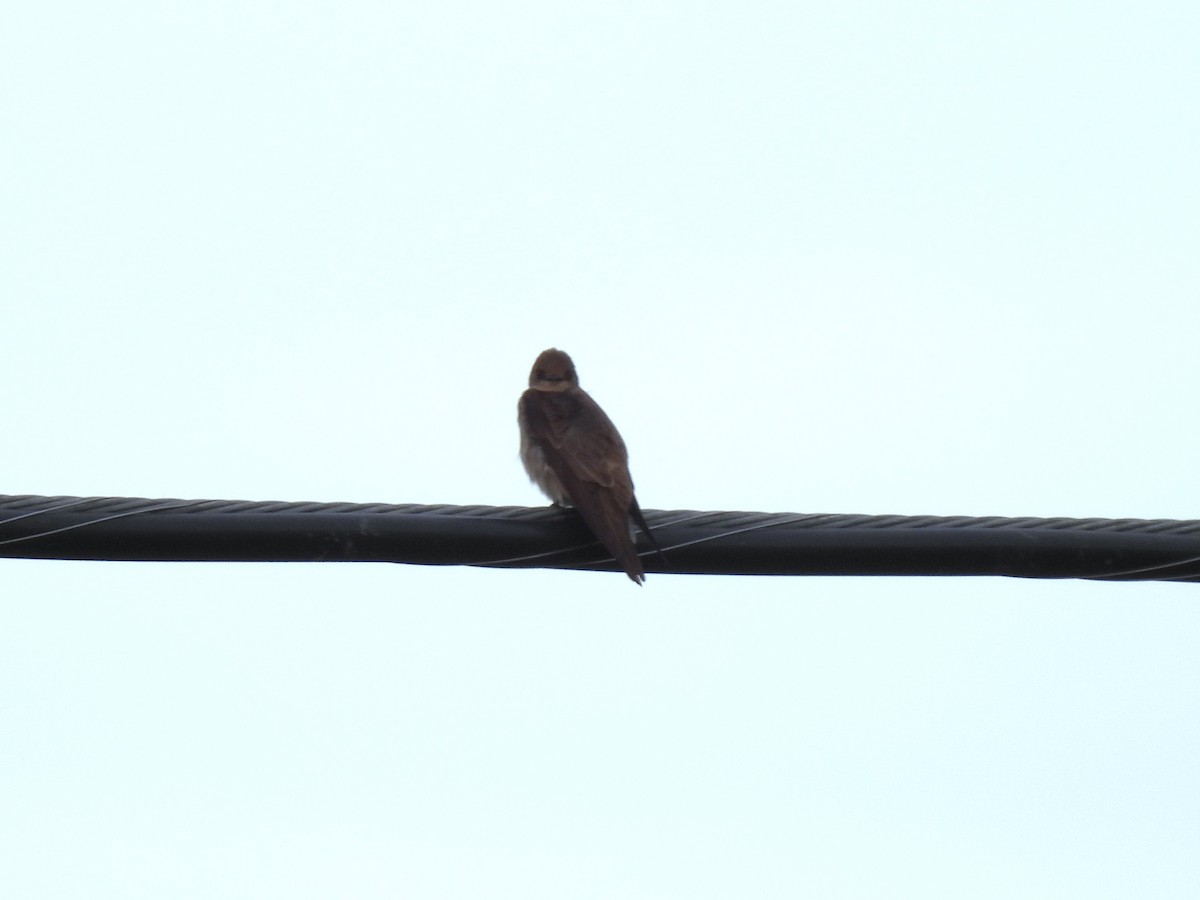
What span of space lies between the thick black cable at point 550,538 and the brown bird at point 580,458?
1.07 feet

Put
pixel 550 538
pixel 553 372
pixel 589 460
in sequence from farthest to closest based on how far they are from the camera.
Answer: pixel 553 372 → pixel 589 460 → pixel 550 538

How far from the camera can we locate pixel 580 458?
23.5 feet

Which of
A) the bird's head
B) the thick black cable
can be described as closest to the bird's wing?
the thick black cable

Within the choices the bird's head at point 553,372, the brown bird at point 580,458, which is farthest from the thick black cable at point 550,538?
the bird's head at point 553,372

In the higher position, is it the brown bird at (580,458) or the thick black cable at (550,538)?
the brown bird at (580,458)

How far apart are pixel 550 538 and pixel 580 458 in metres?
1.68

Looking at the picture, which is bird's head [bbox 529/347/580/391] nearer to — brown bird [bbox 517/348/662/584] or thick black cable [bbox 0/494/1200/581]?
brown bird [bbox 517/348/662/584]

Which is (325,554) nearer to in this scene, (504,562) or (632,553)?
(504,562)

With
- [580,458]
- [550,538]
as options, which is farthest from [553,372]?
[550,538]

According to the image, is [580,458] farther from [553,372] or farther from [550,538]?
[553,372]

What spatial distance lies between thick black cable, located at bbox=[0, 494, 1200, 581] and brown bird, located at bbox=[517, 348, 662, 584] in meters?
0.33

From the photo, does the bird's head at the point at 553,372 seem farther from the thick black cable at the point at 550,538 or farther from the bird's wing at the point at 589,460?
the thick black cable at the point at 550,538

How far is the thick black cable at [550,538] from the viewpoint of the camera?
5.10 metres

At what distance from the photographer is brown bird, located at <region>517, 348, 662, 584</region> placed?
591 cm
